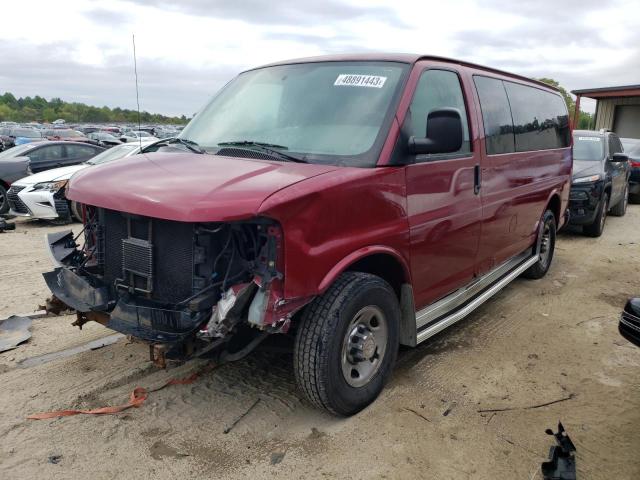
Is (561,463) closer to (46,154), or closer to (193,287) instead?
(193,287)

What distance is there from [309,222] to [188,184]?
27.2 inches

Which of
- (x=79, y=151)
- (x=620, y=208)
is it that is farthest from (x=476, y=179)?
(x=79, y=151)

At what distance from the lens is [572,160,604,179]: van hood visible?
9.56 m

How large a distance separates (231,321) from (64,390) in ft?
5.56

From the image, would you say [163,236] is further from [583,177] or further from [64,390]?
[583,177]

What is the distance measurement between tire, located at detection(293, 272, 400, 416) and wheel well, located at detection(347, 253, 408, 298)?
0.47 feet

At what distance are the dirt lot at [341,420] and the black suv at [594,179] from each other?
4.76 metres

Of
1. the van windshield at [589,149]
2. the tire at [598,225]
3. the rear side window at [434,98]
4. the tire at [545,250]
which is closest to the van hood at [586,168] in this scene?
the van windshield at [589,149]

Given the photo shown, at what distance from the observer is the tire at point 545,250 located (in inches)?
260

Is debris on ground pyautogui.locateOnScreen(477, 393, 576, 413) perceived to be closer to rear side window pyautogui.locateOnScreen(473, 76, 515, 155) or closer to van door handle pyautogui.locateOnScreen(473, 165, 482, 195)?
van door handle pyautogui.locateOnScreen(473, 165, 482, 195)

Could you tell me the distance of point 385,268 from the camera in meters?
3.68

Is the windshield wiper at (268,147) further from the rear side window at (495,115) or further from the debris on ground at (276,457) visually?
the rear side window at (495,115)

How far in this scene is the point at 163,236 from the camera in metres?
3.05

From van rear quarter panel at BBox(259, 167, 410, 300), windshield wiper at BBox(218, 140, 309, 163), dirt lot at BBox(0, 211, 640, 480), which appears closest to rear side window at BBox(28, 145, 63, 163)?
dirt lot at BBox(0, 211, 640, 480)
